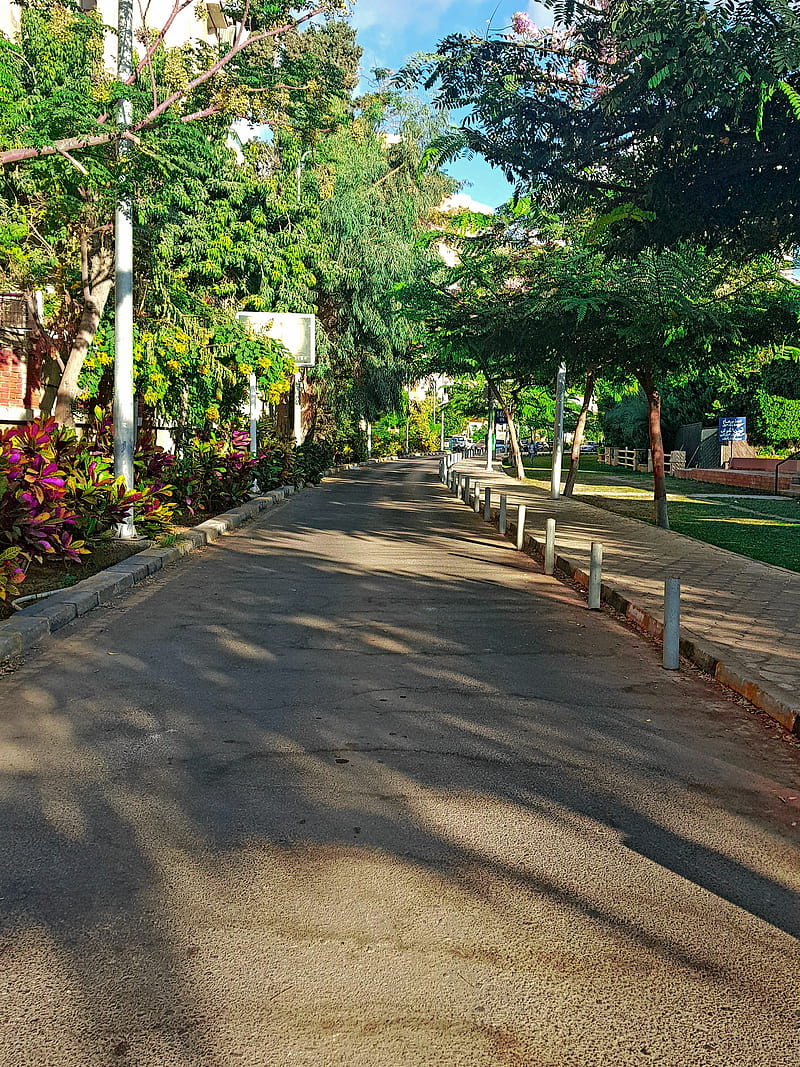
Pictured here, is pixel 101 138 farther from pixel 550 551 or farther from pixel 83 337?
pixel 83 337

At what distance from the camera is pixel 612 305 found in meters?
14.3

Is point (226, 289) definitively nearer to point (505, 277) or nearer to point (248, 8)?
point (505, 277)

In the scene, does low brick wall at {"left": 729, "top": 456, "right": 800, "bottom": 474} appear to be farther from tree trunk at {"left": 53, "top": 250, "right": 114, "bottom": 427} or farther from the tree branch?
the tree branch

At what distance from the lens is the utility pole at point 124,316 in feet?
45.3

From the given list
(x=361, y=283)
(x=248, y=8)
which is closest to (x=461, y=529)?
(x=248, y=8)

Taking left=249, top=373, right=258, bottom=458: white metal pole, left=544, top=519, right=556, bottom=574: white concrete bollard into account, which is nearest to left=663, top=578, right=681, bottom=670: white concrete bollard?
left=544, top=519, right=556, bottom=574: white concrete bollard

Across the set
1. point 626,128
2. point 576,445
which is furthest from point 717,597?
point 576,445

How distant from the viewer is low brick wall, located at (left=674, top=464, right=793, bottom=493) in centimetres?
2991

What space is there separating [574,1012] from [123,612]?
292 inches

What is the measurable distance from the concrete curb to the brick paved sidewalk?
16.9ft

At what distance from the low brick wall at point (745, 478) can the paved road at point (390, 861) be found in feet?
77.9

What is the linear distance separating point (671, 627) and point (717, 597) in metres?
2.84

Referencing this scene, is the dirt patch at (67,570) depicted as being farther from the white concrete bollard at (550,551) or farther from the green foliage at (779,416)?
the green foliage at (779,416)

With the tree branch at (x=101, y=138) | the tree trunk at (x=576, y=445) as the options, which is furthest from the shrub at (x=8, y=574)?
the tree trunk at (x=576, y=445)
